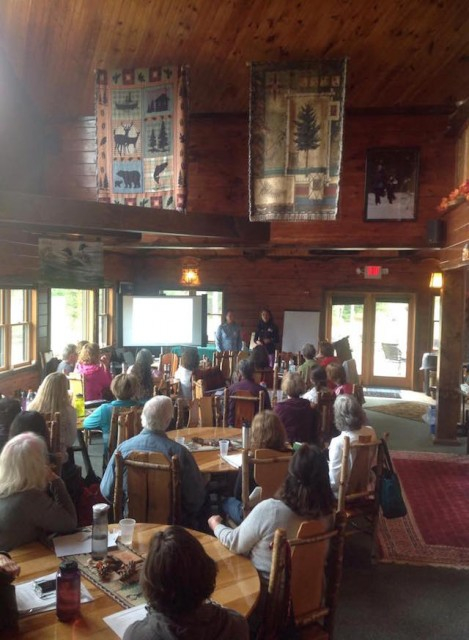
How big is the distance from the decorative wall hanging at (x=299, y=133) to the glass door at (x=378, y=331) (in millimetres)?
6060

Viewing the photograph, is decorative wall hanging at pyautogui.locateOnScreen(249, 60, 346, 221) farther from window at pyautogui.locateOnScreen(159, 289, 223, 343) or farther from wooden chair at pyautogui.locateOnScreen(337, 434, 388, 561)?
window at pyautogui.locateOnScreen(159, 289, 223, 343)

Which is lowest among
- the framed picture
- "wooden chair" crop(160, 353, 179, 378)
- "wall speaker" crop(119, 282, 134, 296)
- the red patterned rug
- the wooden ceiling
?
the red patterned rug

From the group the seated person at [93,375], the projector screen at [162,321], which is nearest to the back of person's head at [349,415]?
the seated person at [93,375]

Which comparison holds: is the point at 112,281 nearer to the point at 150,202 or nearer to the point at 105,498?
the point at 150,202

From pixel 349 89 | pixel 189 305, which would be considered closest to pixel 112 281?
pixel 189 305

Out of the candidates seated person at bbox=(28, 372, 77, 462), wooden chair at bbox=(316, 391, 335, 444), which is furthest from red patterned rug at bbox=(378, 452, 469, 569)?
seated person at bbox=(28, 372, 77, 462)

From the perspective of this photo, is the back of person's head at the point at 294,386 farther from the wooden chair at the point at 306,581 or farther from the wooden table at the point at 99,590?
the wooden chair at the point at 306,581

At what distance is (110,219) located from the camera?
621cm

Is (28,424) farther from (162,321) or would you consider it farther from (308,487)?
(162,321)

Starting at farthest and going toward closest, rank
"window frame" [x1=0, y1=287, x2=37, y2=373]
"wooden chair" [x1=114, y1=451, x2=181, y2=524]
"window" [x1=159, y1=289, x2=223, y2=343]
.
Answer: "window" [x1=159, y1=289, x2=223, y2=343] < "window frame" [x1=0, y1=287, x2=37, y2=373] < "wooden chair" [x1=114, y1=451, x2=181, y2=524]

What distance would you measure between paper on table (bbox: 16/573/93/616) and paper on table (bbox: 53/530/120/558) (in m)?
0.28

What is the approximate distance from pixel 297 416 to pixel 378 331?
7.92m

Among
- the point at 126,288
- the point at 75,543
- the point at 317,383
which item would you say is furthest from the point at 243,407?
the point at 126,288

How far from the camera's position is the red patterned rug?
167 inches
